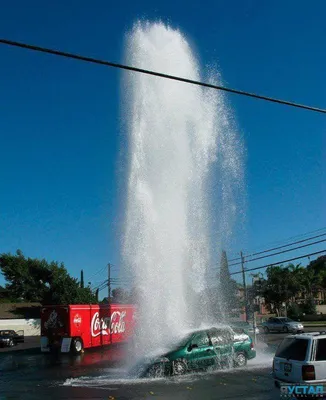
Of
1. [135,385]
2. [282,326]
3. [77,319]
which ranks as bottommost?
[282,326]

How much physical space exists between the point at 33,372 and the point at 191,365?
7.22 m

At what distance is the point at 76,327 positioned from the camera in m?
28.3

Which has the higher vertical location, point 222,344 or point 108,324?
point 222,344

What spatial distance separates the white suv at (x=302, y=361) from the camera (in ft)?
29.8

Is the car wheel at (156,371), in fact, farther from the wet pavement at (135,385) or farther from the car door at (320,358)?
the car door at (320,358)

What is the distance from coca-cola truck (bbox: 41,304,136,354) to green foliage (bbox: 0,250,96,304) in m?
26.1

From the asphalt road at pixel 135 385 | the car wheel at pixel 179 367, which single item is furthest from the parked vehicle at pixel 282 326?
the car wheel at pixel 179 367

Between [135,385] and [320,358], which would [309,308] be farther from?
[320,358]

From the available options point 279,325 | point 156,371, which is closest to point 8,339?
point 279,325

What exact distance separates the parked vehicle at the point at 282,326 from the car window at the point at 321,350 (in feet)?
113

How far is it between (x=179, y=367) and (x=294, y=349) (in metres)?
5.59

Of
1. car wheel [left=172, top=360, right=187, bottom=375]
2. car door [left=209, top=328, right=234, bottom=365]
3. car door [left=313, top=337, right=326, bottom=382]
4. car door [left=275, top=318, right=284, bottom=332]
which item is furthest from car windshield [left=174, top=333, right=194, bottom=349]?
car door [left=275, top=318, right=284, bottom=332]

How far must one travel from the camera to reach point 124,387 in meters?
13.0

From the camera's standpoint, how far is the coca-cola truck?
2794 centimetres
